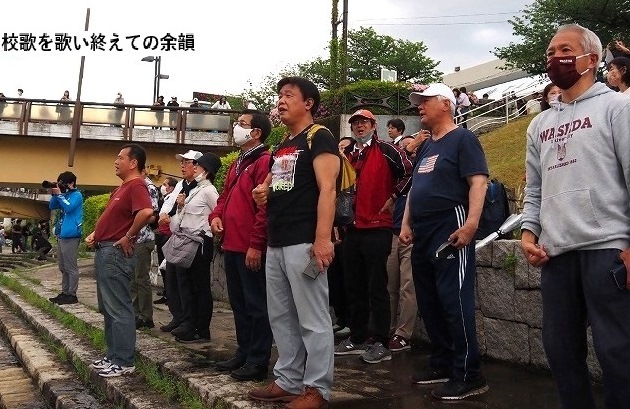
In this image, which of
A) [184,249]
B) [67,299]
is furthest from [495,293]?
[67,299]

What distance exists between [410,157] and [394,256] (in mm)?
882

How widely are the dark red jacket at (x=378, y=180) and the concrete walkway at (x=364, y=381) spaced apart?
Result: 3.63 feet

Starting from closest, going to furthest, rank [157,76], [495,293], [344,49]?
1. [495,293]
2. [344,49]
3. [157,76]

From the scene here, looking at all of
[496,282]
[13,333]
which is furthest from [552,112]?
[13,333]

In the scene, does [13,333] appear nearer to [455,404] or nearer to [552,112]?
[455,404]

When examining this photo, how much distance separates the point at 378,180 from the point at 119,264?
2.15 metres

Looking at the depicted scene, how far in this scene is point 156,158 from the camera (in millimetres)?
22984

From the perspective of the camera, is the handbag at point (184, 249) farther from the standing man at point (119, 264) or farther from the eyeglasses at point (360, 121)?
the eyeglasses at point (360, 121)

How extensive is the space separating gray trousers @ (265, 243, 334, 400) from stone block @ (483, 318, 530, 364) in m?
1.79

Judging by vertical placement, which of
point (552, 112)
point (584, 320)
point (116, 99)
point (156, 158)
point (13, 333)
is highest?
point (116, 99)

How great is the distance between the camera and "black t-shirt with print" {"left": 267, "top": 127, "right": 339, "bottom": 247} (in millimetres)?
4039

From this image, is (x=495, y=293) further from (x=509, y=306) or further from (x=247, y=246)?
(x=247, y=246)

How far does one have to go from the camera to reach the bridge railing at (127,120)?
21516 millimetres

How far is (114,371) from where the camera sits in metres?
5.52
